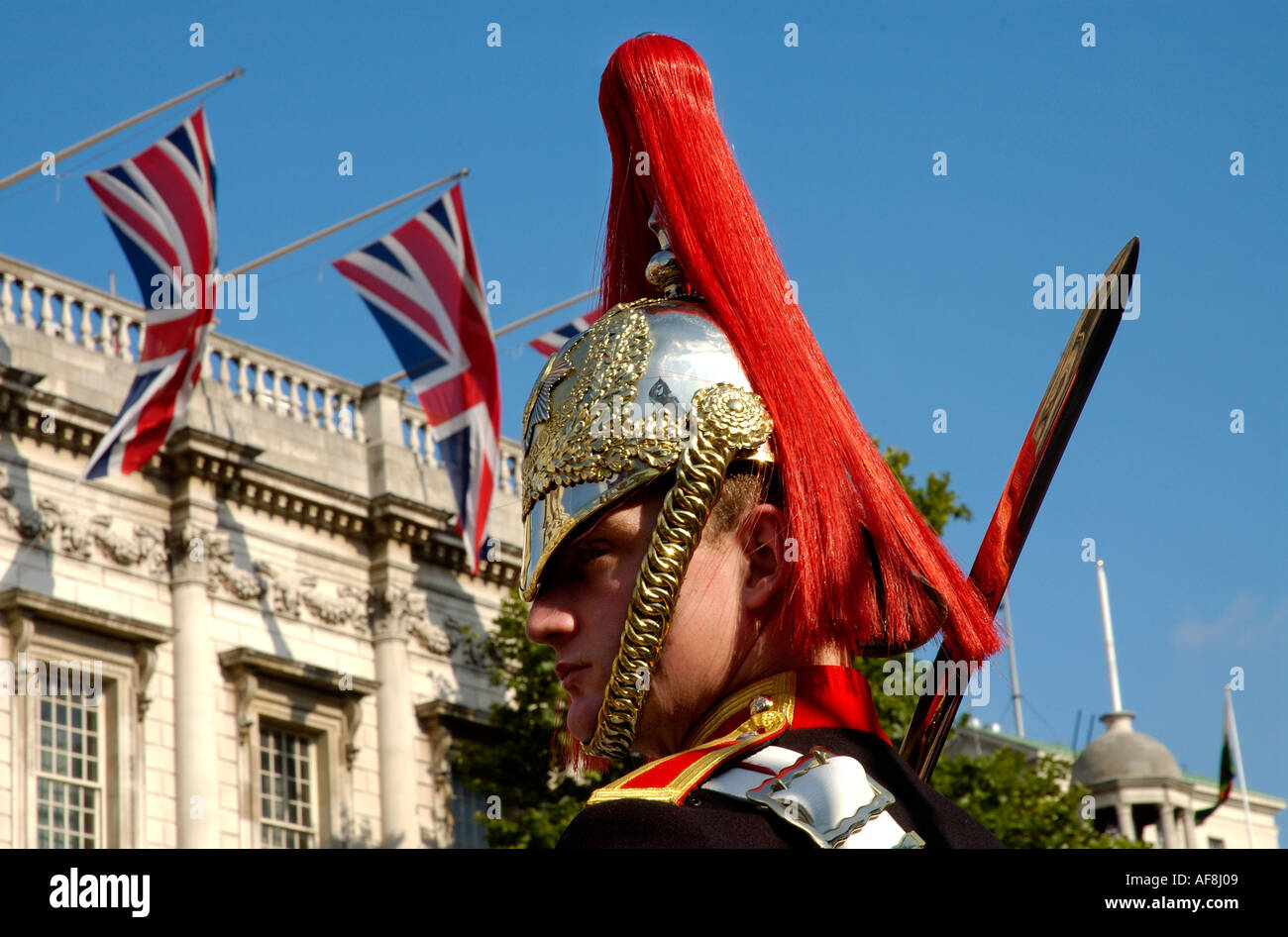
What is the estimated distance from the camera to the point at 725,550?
11.2 ft

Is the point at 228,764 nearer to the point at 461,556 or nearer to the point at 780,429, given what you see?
the point at 461,556

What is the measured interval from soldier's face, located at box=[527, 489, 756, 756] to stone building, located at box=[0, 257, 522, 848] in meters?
17.8

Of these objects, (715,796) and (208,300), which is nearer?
(715,796)

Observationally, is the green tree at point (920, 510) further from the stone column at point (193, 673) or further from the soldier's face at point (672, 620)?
the soldier's face at point (672, 620)

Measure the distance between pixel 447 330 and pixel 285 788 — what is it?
5.60 m

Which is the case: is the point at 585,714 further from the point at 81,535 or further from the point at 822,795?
the point at 81,535

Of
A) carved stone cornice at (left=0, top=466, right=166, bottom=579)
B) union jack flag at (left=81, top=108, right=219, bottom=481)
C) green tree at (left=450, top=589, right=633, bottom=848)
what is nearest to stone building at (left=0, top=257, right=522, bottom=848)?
carved stone cornice at (left=0, top=466, right=166, bottom=579)

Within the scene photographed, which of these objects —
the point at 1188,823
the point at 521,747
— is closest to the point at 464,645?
the point at 521,747

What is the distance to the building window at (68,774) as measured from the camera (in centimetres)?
2059

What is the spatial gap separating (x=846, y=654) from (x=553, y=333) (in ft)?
64.4

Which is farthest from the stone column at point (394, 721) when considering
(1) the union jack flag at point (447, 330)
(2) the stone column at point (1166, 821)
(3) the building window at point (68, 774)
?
(2) the stone column at point (1166, 821)

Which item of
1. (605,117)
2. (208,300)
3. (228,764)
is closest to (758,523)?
(605,117)

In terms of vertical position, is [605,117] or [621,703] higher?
[605,117]
